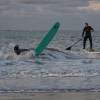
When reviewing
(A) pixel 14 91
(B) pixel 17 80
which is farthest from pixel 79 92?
(B) pixel 17 80

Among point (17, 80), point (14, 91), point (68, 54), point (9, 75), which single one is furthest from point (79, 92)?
point (68, 54)

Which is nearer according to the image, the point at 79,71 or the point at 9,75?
the point at 9,75

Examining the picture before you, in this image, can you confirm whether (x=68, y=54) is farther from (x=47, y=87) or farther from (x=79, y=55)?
(x=47, y=87)

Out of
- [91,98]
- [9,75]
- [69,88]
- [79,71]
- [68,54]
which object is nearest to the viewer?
[91,98]

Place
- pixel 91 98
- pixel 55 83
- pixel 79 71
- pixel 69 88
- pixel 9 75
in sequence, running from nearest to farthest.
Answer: pixel 91 98 → pixel 69 88 → pixel 55 83 → pixel 9 75 → pixel 79 71

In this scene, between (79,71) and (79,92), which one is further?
(79,71)

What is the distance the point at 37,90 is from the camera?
29.4 feet

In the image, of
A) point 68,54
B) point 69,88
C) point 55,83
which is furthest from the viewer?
point 68,54

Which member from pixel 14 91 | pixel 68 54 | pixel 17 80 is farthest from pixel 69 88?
pixel 68 54

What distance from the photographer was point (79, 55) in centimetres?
2061

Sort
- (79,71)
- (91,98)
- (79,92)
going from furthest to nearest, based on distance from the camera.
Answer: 1. (79,71)
2. (79,92)
3. (91,98)

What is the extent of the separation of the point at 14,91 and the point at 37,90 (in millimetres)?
471

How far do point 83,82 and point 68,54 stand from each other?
34.1ft

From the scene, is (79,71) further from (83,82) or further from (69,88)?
(69,88)
